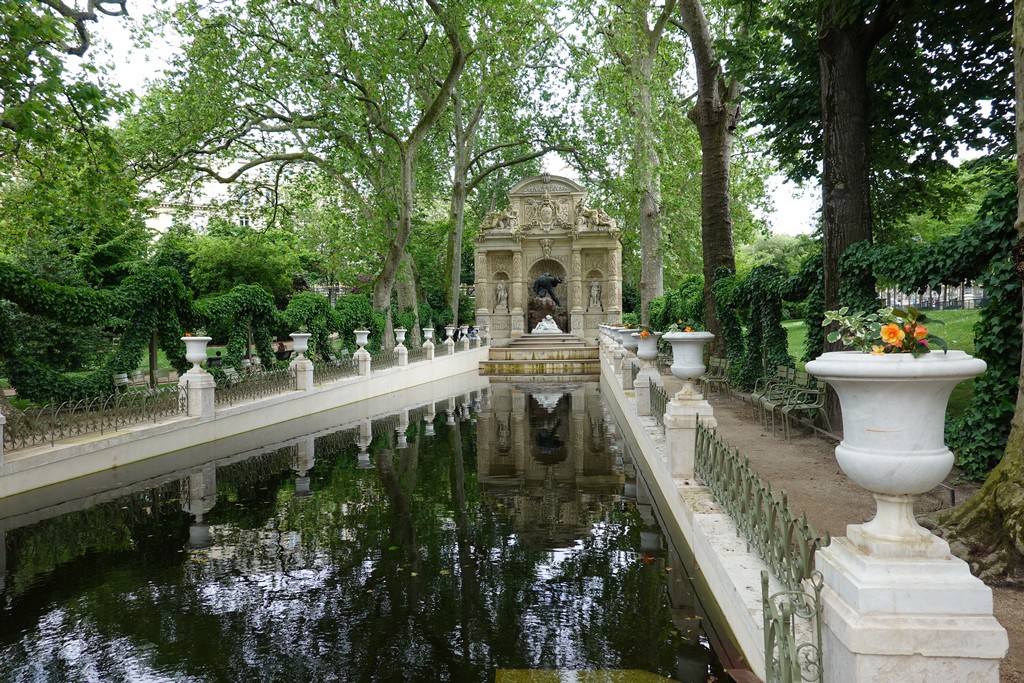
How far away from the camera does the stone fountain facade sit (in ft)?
119

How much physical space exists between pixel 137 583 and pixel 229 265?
22524 mm

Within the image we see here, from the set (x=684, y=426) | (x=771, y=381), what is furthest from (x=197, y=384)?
(x=771, y=381)

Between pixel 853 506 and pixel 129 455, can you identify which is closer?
pixel 853 506

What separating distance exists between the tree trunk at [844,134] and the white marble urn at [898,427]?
7627mm

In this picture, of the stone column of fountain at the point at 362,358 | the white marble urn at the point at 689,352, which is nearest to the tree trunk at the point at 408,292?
the stone column of fountain at the point at 362,358

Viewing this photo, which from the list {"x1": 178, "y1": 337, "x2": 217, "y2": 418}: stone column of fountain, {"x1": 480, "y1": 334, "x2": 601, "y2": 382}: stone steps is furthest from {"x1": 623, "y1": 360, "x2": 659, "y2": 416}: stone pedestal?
{"x1": 480, "y1": 334, "x2": 601, "y2": 382}: stone steps

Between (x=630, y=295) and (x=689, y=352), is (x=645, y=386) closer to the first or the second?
(x=689, y=352)

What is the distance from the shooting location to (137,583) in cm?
563

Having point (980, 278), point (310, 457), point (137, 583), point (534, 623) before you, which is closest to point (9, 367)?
point (310, 457)

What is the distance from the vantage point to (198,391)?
12.3 m

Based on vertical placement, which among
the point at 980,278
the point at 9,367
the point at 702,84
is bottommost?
the point at 9,367

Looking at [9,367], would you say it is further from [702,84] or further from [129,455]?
[702,84]

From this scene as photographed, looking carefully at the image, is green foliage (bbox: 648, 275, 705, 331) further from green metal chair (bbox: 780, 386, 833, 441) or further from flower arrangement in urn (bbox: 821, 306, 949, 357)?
flower arrangement in urn (bbox: 821, 306, 949, 357)

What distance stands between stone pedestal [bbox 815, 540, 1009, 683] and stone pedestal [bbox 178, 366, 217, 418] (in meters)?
12.3
